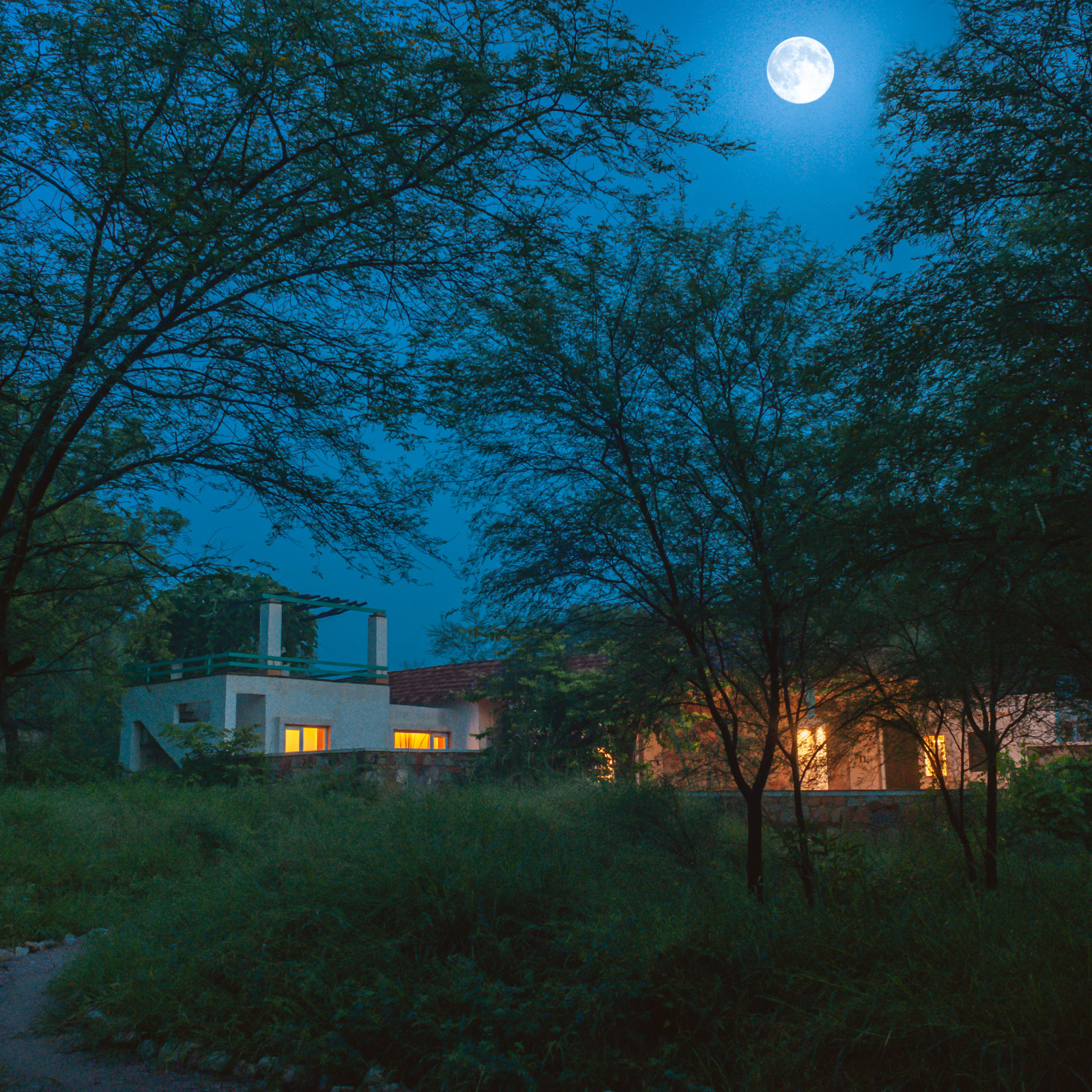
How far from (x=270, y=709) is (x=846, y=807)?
1363 cm

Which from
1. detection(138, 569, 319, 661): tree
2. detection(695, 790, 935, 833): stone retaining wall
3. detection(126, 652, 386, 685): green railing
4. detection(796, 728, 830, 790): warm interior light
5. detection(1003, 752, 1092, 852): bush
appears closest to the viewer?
detection(796, 728, 830, 790): warm interior light

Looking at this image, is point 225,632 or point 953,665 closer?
point 953,665

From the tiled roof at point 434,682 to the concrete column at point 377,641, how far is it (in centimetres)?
51

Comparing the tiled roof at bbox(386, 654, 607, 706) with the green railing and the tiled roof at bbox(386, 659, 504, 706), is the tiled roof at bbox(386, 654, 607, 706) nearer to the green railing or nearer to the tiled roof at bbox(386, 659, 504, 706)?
the tiled roof at bbox(386, 659, 504, 706)

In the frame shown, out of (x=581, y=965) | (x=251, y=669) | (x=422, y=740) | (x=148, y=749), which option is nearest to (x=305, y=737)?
(x=251, y=669)

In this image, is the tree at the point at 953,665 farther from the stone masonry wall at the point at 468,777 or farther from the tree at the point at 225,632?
the tree at the point at 225,632

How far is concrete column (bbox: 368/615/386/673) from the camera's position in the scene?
918 inches

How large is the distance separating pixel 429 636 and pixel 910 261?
6442 millimetres

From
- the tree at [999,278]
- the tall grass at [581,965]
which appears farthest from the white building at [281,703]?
the tree at [999,278]

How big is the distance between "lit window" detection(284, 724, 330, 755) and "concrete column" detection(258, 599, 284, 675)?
1.47 meters

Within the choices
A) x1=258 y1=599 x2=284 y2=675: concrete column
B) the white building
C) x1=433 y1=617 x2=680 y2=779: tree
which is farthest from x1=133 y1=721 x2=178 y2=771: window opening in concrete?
x1=433 y1=617 x2=680 y2=779: tree

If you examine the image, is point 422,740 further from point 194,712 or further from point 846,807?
point 846,807

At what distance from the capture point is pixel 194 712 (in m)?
22.8

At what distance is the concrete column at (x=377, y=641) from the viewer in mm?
23320
